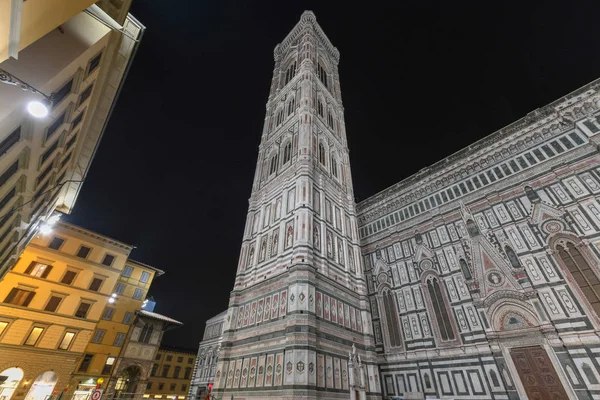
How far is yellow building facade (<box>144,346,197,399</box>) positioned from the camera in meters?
37.9

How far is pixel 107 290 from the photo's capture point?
2398 cm

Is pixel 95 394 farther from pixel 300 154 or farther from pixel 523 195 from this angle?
pixel 523 195

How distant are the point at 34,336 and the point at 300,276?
66.5ft

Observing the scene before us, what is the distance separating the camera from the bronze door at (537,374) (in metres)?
12.8

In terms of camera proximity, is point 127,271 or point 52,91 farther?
point 127,271

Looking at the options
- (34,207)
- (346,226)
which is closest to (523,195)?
(346,226)

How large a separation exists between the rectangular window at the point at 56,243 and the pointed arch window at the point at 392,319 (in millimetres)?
27574

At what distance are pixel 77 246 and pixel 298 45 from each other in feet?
112

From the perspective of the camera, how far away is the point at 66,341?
20344 millimetres

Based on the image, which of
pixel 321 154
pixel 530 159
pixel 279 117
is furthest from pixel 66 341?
pixel 530 159

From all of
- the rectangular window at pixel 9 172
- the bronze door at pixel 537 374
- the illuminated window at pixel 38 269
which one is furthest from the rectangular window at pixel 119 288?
the bronze door at pixel 537 374

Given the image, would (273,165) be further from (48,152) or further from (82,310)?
(82,310)

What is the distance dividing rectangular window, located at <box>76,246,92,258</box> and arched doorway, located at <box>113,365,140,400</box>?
12.0 m

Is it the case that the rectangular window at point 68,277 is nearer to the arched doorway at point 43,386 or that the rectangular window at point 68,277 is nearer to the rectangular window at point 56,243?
the rectangular window at point 56,243
